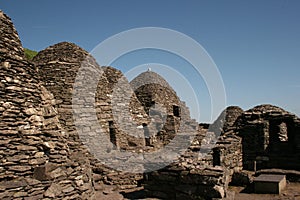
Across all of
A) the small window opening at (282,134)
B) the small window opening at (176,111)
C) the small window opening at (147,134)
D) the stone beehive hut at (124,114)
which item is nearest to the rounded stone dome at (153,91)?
the small window opening at (176,111)

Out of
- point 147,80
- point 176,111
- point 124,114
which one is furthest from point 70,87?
point 176,111

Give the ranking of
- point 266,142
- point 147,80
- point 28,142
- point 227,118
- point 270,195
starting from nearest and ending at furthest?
point 28,142
point 270,195
point 266,142
point 147,80
point 227,118

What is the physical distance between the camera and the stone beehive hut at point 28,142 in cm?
590

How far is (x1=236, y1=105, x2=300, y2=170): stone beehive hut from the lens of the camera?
43.5 ft

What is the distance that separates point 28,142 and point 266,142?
11.2 meters

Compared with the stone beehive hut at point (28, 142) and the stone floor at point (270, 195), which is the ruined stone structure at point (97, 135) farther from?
the stone floor at point (270, 195)

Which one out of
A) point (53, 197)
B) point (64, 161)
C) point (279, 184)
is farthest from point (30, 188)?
point (279, 184)

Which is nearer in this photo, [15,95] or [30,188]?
[30,188]

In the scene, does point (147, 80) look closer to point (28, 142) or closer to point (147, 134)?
point (147, 134)

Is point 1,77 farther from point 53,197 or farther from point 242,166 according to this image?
point 242,166

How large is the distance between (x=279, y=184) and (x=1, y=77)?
8.92 meters

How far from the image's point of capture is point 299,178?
1133 cm

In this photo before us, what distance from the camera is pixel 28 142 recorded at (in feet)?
20.8

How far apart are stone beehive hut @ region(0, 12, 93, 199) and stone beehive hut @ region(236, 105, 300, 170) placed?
9.27m
